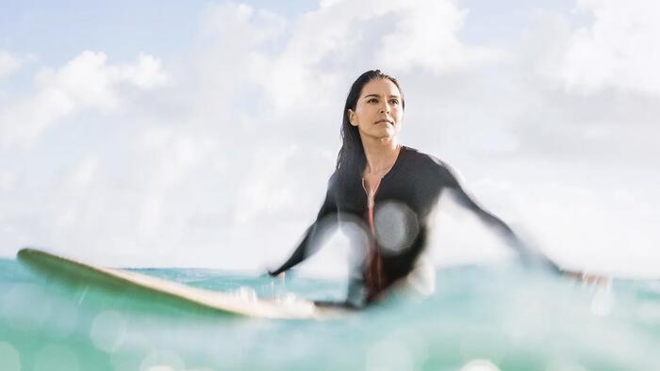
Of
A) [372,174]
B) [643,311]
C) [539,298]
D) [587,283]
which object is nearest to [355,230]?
[372,174]

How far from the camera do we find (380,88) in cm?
564

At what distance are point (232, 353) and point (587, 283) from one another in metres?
2.28

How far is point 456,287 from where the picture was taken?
557cm

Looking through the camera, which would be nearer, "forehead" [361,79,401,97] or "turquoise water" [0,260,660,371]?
"turquoise water" [0,260,660,371]

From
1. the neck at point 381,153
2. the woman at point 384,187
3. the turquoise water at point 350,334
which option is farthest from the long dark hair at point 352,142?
the turquoise water at point 350,334

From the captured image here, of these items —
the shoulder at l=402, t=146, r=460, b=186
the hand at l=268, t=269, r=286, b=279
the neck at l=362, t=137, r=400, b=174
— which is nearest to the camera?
the shoulder at l=402, t=146, r=460, b=186

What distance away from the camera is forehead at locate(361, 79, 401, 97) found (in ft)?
18.5

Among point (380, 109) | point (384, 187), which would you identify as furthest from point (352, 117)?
point (384, 187)

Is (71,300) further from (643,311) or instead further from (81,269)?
(643,311)

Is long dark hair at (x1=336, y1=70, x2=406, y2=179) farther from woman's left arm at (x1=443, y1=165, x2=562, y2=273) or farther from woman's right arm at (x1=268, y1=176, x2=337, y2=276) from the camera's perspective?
woman's left arm at (x1=443, y1=165, x2=562, y2=273)

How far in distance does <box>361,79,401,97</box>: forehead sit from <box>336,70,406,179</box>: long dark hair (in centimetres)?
6

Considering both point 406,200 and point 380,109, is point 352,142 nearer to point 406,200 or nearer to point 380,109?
point 380,109

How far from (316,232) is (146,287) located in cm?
178

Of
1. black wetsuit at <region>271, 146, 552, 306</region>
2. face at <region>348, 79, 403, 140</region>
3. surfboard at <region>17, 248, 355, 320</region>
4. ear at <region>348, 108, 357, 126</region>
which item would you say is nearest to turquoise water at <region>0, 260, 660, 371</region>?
surfboard at <region>17, 248, 355, 320</region>
